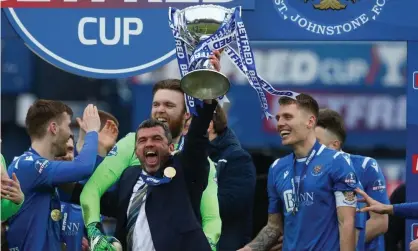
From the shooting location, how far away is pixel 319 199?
746cm

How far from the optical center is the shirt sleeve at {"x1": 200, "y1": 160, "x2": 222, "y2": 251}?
22.9ft

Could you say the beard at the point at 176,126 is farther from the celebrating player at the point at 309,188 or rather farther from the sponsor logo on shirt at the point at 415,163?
the sponsor logo on shirt at the point at 415,163

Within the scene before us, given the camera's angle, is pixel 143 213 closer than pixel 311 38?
Yes

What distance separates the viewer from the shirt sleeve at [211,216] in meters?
6.99

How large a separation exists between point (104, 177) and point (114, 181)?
0.06 metres

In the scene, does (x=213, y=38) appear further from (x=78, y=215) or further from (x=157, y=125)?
(x=78, y=215)

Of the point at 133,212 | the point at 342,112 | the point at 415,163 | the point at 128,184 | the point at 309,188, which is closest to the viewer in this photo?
the point at 133,212

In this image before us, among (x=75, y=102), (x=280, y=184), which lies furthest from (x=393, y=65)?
(x=75, y=102)

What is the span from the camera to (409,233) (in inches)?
309

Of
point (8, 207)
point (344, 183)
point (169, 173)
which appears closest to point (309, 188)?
point (344, 183)

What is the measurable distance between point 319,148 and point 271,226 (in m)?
0.63

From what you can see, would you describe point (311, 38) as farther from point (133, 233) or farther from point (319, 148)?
point (133, 233)

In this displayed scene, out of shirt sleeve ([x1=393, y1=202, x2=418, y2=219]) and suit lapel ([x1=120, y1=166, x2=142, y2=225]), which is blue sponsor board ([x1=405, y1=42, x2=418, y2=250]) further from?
suit lapel ([x1=120, y1=166, x2=142, y2=225])

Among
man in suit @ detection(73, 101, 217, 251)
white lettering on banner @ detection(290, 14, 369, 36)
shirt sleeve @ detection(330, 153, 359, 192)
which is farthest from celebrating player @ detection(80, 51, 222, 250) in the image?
white lettering on banner @ detection(290, 14, 369, 36)
